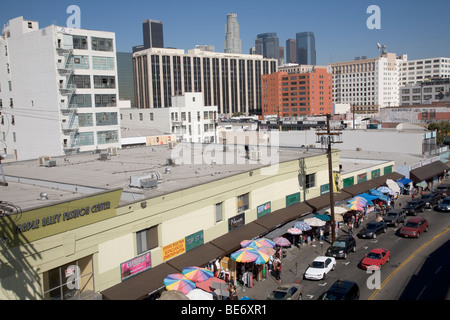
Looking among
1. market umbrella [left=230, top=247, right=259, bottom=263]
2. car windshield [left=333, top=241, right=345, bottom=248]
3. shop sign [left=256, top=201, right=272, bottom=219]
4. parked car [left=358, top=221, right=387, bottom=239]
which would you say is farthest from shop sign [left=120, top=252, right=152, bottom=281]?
parked car [left=358, top=221, right=387, bottom=239]

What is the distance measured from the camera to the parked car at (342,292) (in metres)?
19.9

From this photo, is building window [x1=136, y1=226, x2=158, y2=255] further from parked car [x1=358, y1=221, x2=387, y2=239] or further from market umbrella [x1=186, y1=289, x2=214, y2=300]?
parked car [x1=358, y1=221, x2=387, y2=239]

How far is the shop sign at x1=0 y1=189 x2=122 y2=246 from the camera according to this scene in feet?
49.5

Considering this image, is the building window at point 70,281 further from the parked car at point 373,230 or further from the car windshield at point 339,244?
the parked car at point 373,230

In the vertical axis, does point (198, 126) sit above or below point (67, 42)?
below

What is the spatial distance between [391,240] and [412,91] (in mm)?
157189

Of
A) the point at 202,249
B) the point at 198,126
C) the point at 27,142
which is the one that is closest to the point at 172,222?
the point at 202,249

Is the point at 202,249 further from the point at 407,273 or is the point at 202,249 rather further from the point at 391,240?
the point at 391,240

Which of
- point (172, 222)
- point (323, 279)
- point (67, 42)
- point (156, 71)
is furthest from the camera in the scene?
point (156, 71)

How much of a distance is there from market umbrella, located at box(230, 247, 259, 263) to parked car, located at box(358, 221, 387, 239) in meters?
13.3

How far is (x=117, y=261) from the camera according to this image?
752 inches

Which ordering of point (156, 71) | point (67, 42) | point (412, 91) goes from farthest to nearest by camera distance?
point (156, 71), point (412, 91), point (67, 42)

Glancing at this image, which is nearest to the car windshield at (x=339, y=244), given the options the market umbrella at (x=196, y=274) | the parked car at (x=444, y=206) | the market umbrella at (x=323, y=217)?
the market umbrella at (x=323, y=217)

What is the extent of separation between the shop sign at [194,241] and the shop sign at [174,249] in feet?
1.03
